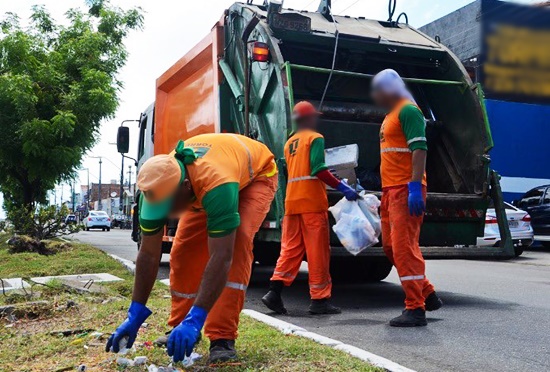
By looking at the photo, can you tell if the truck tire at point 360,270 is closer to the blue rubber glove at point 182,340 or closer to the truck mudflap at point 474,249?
the truck mudflap at point 474,249

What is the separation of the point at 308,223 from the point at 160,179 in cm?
258

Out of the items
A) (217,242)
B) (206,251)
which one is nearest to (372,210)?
(206,251)

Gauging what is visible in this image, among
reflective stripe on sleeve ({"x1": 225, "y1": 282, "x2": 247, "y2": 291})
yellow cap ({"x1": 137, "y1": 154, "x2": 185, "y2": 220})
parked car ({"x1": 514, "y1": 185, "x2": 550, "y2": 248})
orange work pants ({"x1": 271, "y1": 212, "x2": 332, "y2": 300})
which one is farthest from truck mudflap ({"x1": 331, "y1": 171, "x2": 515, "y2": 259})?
parked car ({"x1": 514, "y1": 185, "x2": 550, "y2": 248})

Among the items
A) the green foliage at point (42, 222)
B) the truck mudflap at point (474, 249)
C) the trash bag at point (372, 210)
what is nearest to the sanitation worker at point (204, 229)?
the trash bag at point (372, 210)

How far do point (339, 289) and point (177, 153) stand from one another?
4.31m

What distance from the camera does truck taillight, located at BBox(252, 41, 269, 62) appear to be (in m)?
5.83

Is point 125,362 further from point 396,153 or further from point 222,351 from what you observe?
point 396,153

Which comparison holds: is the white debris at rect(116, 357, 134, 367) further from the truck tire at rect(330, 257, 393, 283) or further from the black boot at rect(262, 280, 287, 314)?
the truck tire at rect(330, 257, 393, 283)

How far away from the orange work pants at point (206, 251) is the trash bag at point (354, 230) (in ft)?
4.95

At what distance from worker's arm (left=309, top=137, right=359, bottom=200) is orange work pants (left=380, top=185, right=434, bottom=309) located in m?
0.49

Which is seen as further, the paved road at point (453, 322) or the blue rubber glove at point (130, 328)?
the paved road at point (453, 322)

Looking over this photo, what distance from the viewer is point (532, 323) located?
4848 millimetres

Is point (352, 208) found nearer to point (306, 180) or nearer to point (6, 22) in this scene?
point (306, 180)

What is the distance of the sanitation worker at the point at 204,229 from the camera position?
2.78 m
